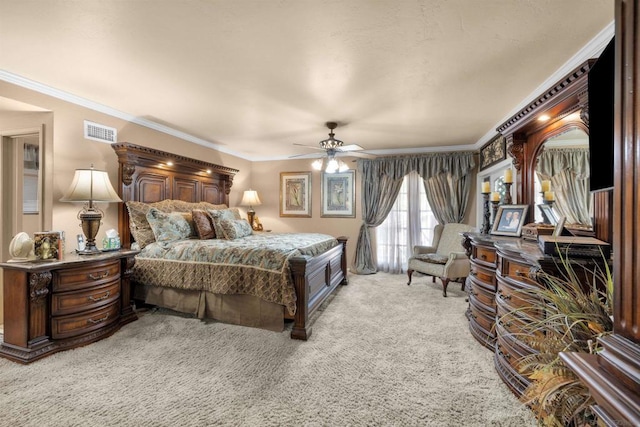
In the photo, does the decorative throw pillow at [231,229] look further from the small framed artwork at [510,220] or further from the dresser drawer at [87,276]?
the small framed artwork at [510,220]

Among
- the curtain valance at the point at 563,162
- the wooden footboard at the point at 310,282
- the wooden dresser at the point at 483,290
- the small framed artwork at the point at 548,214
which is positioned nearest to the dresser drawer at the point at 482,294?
the wooden dresser at the point at 483,290

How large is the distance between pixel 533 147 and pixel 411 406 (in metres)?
2.71

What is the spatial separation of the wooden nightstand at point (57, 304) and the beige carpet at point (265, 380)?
0.14 metres

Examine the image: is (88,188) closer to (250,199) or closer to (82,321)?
(82,321)

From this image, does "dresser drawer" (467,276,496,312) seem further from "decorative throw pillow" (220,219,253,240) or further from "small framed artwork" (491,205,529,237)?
"decorative throw pillow" (220,219,253,240)

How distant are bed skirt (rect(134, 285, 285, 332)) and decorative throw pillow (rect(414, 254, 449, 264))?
2.60 metres

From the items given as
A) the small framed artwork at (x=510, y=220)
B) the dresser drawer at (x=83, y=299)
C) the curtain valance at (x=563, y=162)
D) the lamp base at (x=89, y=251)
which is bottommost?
the dresser drawer at (x=83, y=299)

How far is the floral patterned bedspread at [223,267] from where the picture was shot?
2748 mm

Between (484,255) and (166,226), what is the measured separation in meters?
3.65

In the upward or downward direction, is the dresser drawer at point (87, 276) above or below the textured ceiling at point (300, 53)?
below

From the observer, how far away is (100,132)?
3264 mm

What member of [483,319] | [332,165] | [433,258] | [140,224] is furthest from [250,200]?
[483,319]

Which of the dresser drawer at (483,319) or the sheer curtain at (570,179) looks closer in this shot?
the sheer curtain at (570,179)

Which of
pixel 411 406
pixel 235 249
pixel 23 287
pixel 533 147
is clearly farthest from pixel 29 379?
pixel 533 147
